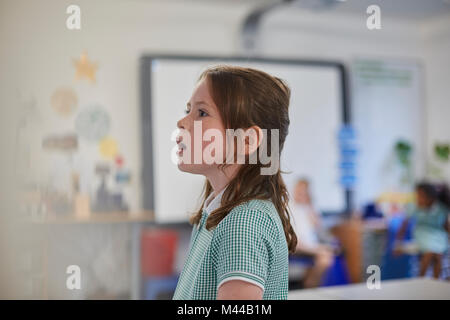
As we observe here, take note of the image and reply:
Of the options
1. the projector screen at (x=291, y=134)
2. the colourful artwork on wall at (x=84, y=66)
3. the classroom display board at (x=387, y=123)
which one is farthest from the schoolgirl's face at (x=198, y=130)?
the classroom display board at (x=387, y=123)

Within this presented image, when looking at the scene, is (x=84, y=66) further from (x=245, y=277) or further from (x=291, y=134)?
(x=245, y=277)

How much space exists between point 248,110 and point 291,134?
2.53m

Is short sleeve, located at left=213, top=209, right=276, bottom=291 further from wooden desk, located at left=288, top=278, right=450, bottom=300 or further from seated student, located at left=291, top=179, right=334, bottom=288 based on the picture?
seated student, located at left=291, top=179, right=334, bottom=288

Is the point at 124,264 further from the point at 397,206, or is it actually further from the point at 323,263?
the point at 397,206

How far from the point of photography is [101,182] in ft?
10.4

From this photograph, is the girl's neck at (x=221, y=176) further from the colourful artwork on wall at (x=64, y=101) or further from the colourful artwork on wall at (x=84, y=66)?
the colourful artwork on wall at (x=64, y=101)

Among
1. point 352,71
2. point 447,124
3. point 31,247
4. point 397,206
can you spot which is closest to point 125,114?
point 31,247

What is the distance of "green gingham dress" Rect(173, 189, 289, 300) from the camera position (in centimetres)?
55

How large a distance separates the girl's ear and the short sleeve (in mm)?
77

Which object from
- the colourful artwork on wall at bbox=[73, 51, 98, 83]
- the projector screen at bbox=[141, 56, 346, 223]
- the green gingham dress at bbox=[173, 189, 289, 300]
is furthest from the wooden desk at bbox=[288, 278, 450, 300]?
the projector screen at bbox=[141, 56, 346, 223]

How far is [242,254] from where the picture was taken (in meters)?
0.55

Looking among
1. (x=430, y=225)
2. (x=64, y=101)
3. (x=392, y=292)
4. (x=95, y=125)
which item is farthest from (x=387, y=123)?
(x=392, y=292)

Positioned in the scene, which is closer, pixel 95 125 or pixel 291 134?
pixel 291 134

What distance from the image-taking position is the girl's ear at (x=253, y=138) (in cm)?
61
